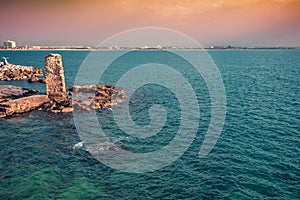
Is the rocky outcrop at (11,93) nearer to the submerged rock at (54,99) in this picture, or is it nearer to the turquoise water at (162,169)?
the submerged rock at (54,99)

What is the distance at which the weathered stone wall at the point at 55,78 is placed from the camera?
2504 inches

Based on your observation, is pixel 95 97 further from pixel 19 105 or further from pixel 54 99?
pixel 19 105

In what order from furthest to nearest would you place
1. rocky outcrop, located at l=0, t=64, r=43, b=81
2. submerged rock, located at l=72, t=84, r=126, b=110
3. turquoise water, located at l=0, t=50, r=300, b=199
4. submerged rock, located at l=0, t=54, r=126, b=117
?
rocky outcrop, located at l=0, t=64, r=43, b=81
submerged rock, located at l=72, t=84, r=126, b=110
submerged rock, located at l=0, t=54, r=126, b=117
turquoise water, located at l=0, t=50, r=300, b=199

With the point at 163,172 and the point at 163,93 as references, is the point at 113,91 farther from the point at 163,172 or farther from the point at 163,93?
the point at 163,172

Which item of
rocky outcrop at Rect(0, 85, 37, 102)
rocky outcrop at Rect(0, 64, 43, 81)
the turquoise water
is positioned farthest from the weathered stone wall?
rocky outcrop at Rect(0, 64, 43, 81)

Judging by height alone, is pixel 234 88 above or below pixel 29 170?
above

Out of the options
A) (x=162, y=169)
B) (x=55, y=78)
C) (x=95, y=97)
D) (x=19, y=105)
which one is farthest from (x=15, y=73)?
(x=162, y=169)

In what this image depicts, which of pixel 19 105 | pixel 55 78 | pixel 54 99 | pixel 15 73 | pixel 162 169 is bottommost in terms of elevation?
pixel 162 169

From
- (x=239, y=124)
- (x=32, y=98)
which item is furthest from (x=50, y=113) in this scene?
(x=239, y=124)

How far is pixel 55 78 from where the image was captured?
64.4 m

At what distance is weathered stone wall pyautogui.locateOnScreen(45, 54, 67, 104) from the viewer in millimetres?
63594

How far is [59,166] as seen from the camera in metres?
35.4

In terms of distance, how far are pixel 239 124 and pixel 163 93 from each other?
3784cm

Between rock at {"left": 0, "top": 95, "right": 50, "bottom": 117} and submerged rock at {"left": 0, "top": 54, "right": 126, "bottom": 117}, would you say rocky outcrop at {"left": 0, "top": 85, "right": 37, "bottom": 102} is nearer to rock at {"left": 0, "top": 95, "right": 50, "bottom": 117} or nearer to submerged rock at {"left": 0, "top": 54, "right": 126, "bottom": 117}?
submerged rock at {"left": 0, "top": 54, "right": 126, "bottom": 117}
